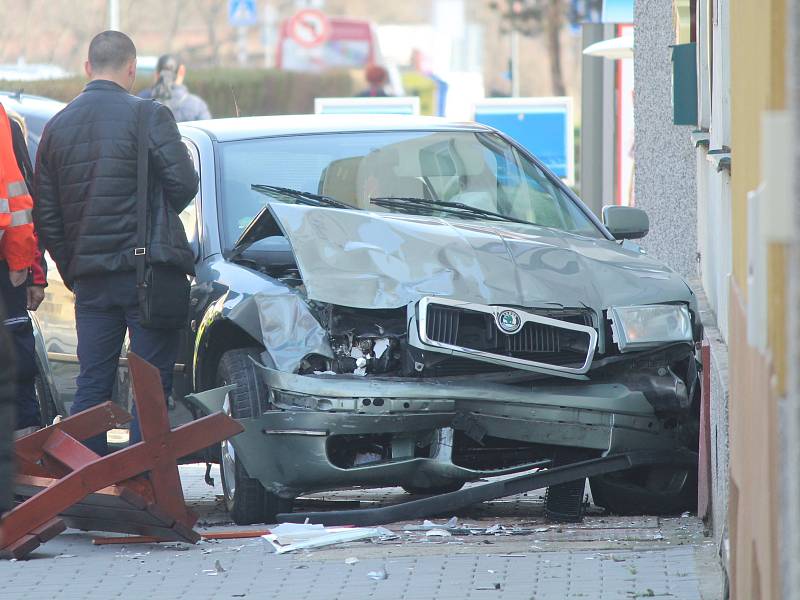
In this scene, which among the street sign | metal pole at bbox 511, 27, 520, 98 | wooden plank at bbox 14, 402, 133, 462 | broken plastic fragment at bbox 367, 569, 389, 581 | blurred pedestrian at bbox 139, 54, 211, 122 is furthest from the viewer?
metal pole at bbox 511, 27, 520, 98

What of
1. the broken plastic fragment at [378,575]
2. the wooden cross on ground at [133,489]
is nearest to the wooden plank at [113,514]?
the wooden cross on ground at [133,489]

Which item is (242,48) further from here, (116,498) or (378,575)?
(378,575)

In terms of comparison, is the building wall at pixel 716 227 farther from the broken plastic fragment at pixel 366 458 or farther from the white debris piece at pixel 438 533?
the broken plastic fragment at pixel 366 458

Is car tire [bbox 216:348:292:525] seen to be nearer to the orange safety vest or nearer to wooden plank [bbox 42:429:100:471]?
wooden plank [bbox 42:429:100:471]

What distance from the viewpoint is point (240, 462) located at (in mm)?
6355

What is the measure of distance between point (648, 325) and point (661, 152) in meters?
4.90

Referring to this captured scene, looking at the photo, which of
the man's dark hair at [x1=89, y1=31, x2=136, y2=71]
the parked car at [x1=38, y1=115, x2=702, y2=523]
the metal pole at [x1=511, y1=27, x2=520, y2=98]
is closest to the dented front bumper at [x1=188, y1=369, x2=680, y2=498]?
the parked car at [x1=38, y1=115, x2=702, y2=523]

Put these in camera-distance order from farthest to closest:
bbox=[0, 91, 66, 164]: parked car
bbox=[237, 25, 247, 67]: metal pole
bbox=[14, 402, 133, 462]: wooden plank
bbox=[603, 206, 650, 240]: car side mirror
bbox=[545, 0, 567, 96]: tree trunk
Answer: bbox=[237, 25, 247, 67]: metal pole, bbox=[545, 0, 567, 96]: tree trunk, bbox=[0, 91, 66, 164]: parked car, bbox=[603, 206, 650, 240]: car side mirror, bbox=[14, 402, 133, 462]: wooden plank

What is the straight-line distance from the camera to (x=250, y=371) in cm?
621

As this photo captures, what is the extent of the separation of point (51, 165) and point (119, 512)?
173cm

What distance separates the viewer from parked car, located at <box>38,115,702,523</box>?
5988 mm

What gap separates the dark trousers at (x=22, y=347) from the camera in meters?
7.04

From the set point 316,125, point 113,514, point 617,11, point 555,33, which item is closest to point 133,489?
point 113,514

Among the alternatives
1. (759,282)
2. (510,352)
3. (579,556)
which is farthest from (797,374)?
(510,352)
